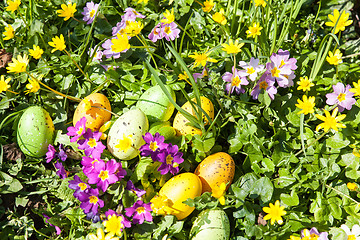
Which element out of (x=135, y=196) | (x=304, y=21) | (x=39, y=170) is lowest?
(x=39, y=170)

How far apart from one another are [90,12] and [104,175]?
1247 mm

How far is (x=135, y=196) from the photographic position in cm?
185

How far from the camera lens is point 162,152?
1.80 metres

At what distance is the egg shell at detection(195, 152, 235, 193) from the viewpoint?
5.98 feet

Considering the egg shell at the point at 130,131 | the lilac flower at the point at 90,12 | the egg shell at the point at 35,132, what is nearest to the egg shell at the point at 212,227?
the egg shell at the point at 130,131

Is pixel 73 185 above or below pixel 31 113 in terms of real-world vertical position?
below

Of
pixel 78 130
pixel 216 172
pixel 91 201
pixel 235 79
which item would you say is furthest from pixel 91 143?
pixel 235 79

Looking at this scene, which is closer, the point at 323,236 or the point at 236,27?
the point at 323,236

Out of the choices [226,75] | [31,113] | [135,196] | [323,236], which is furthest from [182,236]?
[31,113]

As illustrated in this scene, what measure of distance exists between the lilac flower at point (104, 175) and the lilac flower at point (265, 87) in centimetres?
93

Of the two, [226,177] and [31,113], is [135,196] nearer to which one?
[226,177]

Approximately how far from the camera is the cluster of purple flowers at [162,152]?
1.79 metres

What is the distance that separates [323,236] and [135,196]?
1.00 m

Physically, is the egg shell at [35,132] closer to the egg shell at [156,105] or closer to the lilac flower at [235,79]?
the egg shell at [156,105]
